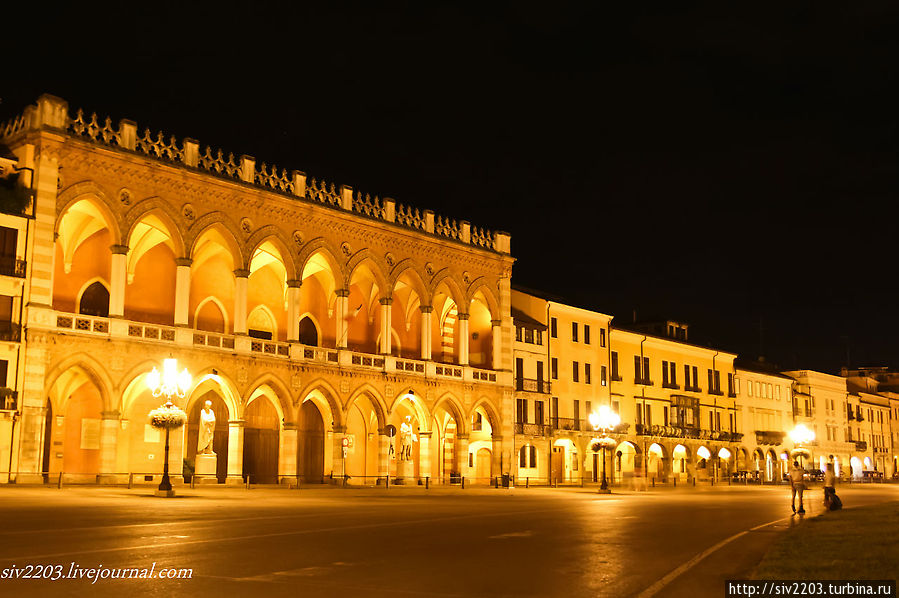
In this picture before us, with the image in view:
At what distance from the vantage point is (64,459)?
128 ft

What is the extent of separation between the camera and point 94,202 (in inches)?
1454

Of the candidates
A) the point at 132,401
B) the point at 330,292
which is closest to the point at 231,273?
the point at 330,292

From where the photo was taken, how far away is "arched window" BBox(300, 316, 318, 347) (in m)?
49.5

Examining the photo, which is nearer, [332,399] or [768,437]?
[332,399]

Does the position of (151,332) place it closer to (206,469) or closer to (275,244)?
(206,469)

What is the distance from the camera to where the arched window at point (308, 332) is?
4950cm

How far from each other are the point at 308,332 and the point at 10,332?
1791cm

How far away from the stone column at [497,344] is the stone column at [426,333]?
5.19 m

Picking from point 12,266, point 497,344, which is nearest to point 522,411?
point 497,344

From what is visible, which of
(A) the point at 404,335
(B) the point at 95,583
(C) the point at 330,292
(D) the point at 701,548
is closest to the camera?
(B) the point at 95,583

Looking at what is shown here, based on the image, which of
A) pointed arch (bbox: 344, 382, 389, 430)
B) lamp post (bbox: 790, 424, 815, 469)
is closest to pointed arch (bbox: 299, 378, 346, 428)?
pointed arch (bbox: 344, 382, 389, 430)

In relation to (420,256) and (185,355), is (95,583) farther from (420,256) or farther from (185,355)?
(420,256)

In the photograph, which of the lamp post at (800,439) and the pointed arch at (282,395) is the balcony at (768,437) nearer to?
the lamp post at (800,439)

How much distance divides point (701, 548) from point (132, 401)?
2878 centimetres
